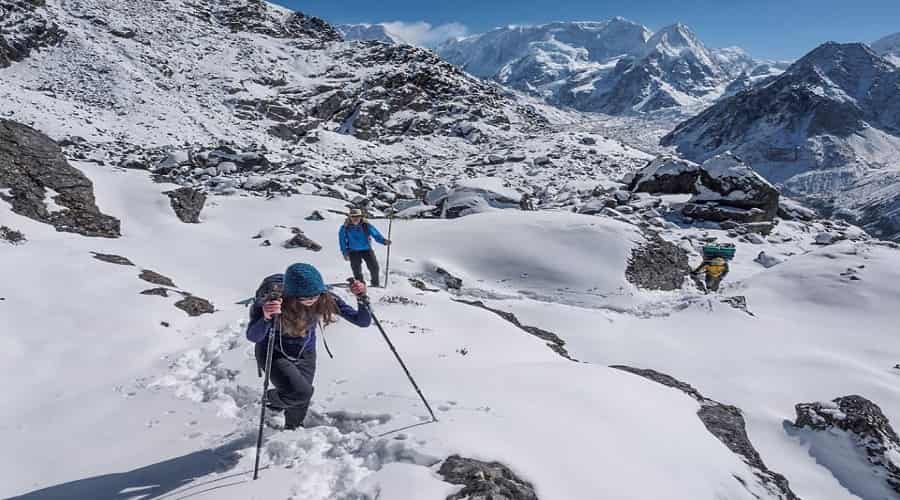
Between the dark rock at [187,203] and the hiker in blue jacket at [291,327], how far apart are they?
56.6 ft

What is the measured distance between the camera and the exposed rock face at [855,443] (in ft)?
22.4

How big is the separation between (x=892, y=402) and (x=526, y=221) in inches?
508

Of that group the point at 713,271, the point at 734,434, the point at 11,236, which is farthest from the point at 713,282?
the point at 11,236

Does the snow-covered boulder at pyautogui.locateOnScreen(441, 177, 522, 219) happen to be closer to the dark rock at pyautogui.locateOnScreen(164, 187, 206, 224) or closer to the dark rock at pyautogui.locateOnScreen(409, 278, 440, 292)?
the dark rock at pyautogui.locateOnScreen(409, 278, 440, 292)

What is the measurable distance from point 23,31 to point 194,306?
3738 inches

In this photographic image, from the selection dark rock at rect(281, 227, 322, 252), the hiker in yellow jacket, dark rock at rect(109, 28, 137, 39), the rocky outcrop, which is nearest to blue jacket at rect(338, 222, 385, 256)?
dark rock at rect(281, 227, 322, 252)

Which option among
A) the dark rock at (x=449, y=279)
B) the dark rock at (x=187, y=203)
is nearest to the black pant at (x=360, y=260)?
the dark rock at (x=449, y=279)

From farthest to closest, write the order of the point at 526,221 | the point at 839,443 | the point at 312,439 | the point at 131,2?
the point at 131,2
the point at 526,221
the point at 839,443
the point at 312,439

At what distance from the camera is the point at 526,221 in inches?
807

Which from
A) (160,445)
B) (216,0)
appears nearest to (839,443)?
(160,445)

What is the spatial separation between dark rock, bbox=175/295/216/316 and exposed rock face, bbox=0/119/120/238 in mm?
6691

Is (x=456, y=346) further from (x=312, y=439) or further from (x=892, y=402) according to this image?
(x=892, y=402)

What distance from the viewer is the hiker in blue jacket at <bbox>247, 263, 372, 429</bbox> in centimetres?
489

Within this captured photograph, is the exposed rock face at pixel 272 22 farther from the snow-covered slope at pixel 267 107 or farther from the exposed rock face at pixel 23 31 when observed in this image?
the exposed rock face at pixel 23 31
